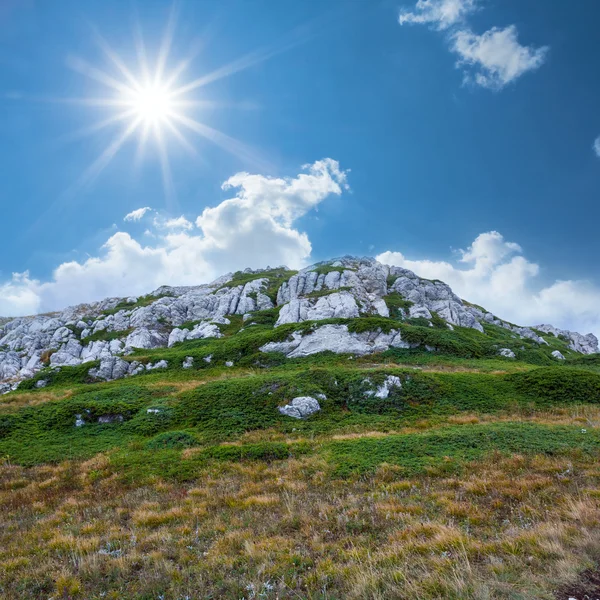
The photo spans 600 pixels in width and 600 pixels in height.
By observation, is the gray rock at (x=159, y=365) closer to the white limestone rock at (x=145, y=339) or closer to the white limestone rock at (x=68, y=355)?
the white limestone rock at (x=145, y=339)

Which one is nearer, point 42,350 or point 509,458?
point 509,458

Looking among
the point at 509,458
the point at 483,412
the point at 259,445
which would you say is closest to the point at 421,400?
the point at 483,412

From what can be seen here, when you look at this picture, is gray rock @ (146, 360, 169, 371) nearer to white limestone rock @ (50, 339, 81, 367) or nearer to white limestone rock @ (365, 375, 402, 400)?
white limestone rock @ (50, 339, 81, 367)

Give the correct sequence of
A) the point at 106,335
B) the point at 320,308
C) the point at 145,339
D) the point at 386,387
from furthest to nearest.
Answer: the point at 106,335
the point at 145,339
the point at 320,308
the point at 386,387

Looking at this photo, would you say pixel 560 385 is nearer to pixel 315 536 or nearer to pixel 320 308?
pixel 315 536

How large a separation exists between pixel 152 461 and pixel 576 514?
19644 mm

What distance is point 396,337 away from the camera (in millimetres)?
44562

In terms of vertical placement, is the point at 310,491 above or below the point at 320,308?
below

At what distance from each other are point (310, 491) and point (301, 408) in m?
12.9

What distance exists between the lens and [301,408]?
25.8 meters

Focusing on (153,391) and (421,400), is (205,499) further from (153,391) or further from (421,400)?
(153,391)

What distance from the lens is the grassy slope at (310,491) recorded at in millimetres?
6738

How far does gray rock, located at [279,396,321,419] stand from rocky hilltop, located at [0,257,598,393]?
17752mm

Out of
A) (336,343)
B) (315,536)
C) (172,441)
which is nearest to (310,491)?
(315,536)
